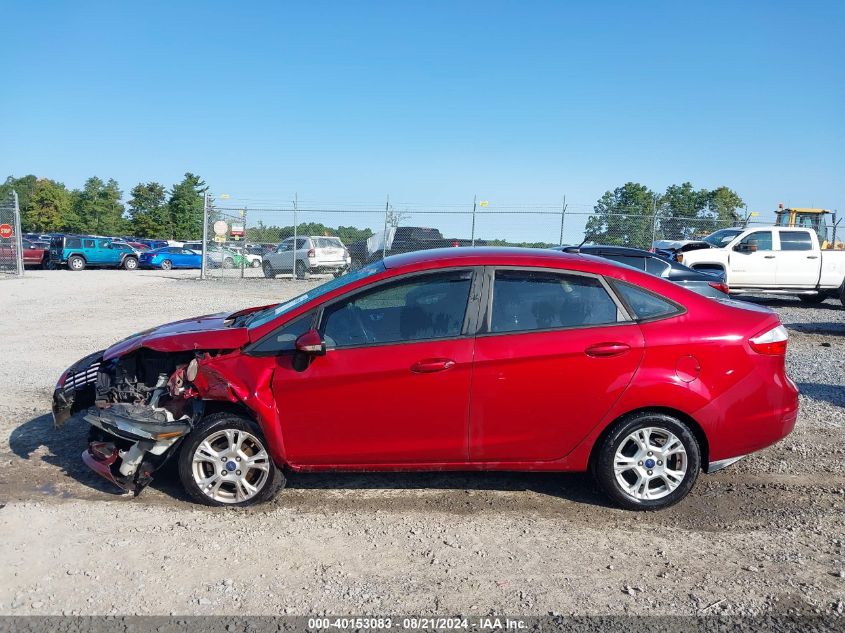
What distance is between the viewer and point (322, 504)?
14.6ft

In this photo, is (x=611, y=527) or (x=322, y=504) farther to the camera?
(x=322, y=504)

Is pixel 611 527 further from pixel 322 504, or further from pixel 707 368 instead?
pixel 322 504

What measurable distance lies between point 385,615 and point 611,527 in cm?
164

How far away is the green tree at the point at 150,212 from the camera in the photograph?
215 ft

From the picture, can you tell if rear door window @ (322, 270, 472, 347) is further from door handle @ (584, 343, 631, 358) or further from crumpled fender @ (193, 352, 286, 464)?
door handle @ (584, 343, 631, 358)

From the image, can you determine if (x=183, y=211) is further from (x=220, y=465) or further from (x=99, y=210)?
(x=220, y=465)

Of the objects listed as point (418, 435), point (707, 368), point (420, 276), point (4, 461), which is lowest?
point (4, 461)

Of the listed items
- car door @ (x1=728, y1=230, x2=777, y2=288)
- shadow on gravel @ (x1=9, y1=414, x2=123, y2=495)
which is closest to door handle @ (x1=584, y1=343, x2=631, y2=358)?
shadow on gravel @ (x1=9, y1=414, x2=123, y2=495)

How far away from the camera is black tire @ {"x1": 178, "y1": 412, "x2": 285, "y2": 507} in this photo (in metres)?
4.29

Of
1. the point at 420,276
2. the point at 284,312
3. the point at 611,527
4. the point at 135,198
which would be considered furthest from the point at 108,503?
the point at 135,198

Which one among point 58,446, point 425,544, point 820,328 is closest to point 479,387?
point 425,544

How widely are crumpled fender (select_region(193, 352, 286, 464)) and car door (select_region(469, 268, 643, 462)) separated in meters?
1.25

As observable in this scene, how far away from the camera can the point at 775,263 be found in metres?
16.3

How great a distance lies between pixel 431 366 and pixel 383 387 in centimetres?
33
